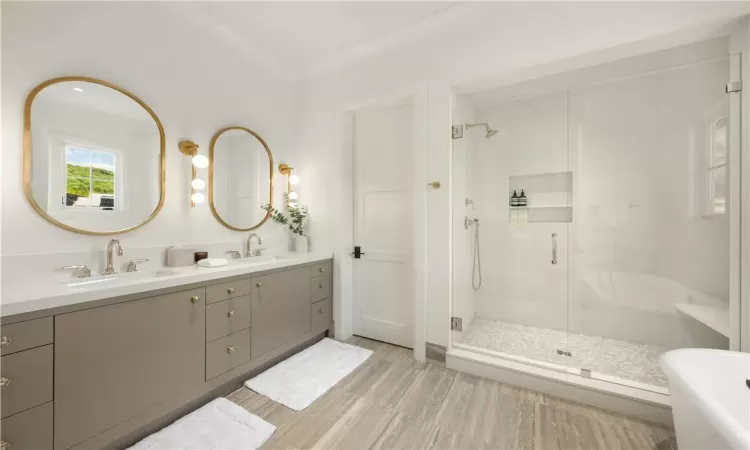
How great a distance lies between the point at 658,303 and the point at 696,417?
1936mm

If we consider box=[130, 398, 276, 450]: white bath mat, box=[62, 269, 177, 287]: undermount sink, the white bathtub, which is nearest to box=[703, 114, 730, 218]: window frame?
the white bathtub

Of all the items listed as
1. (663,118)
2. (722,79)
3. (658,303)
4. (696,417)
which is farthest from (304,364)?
(663,118)

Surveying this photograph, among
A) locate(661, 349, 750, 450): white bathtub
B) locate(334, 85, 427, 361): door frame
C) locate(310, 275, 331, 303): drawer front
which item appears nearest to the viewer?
locate(661, 349, 750, 450): white bathtub

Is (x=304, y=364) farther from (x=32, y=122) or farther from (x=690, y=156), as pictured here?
(x=690, y=156)

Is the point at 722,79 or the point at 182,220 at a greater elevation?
the point at 722,79

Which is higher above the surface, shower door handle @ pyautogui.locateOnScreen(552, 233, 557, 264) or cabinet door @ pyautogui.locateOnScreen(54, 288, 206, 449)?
shower door handle @ pyautogui.locateOnScreen(552, 233, 557, 264)

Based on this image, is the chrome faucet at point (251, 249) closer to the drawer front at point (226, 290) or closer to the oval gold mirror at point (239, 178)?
the oval gold mirror at point (239, 178)

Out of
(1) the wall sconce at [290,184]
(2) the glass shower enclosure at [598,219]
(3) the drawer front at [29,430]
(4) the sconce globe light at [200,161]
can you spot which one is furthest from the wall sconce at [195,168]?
(2) the glass shower enclosure at [598,219]

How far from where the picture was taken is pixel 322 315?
280 centimetres

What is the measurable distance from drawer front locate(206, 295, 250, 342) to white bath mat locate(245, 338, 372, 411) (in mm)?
461

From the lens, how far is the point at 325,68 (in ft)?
9.81

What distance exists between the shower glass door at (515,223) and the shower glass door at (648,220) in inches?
5.4

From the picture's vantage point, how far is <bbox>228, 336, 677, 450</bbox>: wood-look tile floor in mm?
1529

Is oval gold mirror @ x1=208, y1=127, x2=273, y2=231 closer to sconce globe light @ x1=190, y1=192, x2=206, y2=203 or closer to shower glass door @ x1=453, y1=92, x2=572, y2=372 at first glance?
sconce globe light @ x1=190, y1=192, x2=206, y2=203
